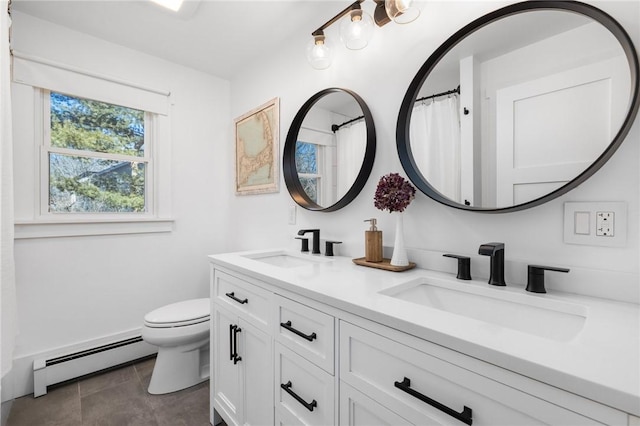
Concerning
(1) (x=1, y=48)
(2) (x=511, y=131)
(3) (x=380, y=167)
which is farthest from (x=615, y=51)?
(1) (x=1, y=48)

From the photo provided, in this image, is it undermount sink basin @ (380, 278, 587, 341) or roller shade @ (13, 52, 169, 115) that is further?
roller shade @ (13, 52, 169, 115)

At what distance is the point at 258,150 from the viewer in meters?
2.25

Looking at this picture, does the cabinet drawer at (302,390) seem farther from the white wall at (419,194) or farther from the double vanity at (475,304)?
the white wall at (419,194)

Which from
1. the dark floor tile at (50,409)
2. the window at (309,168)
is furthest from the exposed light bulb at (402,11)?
the dark floor tile at (50,409)

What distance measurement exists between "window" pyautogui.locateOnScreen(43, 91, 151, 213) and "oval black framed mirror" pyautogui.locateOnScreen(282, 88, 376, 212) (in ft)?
4.25

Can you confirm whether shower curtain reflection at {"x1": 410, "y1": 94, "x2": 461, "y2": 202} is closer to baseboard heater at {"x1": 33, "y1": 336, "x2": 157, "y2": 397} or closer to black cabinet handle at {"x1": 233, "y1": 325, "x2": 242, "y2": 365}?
black cabinet handle at {"x1": 233, "y1": 325, "x2": 242, "y2": 365}

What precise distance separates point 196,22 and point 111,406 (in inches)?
96.1

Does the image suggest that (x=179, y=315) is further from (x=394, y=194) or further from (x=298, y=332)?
(x=394, y=194)

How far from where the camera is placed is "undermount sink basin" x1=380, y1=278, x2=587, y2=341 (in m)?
0.78

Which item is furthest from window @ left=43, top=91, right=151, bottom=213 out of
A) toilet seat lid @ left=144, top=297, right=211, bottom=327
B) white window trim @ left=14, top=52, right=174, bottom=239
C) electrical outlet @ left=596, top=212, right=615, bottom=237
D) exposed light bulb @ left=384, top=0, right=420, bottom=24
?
electrical outlet @ left=596, top=212, right=615, bottom=237

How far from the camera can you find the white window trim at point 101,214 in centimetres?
185

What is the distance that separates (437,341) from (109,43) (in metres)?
2.79

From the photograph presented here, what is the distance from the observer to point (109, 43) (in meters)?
2.10

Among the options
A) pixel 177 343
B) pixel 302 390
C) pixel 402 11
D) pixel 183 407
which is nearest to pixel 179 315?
pixel 177 343
